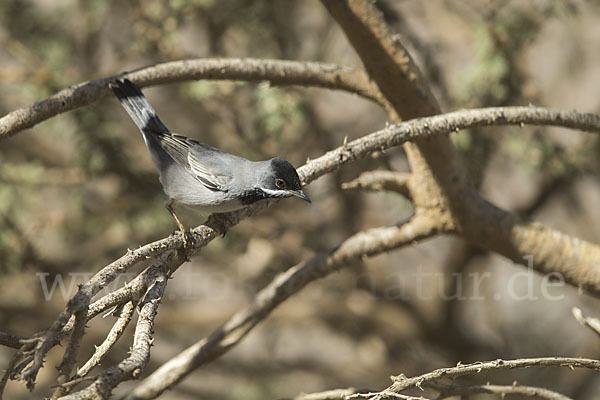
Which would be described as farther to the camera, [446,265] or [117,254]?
[446,265]

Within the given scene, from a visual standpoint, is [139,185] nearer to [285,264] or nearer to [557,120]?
[285,264]

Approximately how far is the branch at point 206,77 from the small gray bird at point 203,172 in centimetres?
12

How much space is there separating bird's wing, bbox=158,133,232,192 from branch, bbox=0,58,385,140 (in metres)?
0.57

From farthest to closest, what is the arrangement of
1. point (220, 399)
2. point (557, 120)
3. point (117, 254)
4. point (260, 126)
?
point (220, 399), point (117, 254), point (260, 126), point (557, 120)

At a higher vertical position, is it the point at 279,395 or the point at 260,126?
the point at 260,126

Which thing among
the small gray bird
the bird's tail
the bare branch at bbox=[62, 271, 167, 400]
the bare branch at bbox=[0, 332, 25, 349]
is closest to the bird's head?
the small gray bird

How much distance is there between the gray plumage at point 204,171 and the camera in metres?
3.43

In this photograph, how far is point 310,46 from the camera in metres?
7.33

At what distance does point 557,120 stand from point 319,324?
15.0ft

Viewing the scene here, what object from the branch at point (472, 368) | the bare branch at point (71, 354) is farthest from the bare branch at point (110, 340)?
the branch at point (472, 368)

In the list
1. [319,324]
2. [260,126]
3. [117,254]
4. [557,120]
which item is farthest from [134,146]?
[557,120]

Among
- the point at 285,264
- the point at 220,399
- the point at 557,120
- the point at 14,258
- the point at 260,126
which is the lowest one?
the point at 557,120

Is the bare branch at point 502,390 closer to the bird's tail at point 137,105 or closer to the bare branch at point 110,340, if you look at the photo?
the bare branch at point 110,340

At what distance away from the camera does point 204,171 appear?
3719mm
